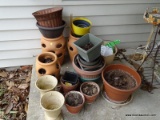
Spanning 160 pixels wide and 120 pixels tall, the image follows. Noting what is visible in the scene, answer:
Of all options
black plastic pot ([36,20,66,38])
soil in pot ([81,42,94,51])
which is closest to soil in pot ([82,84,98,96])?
soil in pot ([81,42,94,51])

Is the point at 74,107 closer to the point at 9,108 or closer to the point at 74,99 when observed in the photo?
the point at 74,99

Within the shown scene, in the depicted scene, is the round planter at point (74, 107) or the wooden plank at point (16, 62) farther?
the wooden plank at point (16, 62)

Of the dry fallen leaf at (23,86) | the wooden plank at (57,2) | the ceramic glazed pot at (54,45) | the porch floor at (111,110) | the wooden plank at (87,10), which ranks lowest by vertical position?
the dry fallen leaf at (23,86)

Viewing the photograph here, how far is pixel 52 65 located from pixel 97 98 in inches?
22.1

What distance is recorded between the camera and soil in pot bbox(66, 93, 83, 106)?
161cm

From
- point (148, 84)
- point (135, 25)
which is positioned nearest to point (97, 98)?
point (148, 84)

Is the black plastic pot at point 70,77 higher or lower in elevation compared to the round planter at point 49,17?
lower

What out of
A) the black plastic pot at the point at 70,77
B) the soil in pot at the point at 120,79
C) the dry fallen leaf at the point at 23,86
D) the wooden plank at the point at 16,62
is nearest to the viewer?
the soil in pot at the point at 120,79

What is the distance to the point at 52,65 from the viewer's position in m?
1.75

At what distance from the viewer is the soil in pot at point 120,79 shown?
5.53 ft

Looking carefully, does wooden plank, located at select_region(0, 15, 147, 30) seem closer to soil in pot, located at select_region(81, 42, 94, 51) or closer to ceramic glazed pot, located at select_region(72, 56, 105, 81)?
soil in pot, located at select_region(81, 42, 94, 51)

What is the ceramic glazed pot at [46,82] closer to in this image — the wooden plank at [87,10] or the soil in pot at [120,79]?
the soil in pot at [120,79]

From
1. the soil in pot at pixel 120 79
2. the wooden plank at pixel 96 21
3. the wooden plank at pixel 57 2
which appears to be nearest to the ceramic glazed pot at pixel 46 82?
the soil in pot at pixel 120 79

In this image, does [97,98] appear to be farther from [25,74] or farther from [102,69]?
[25,74]
